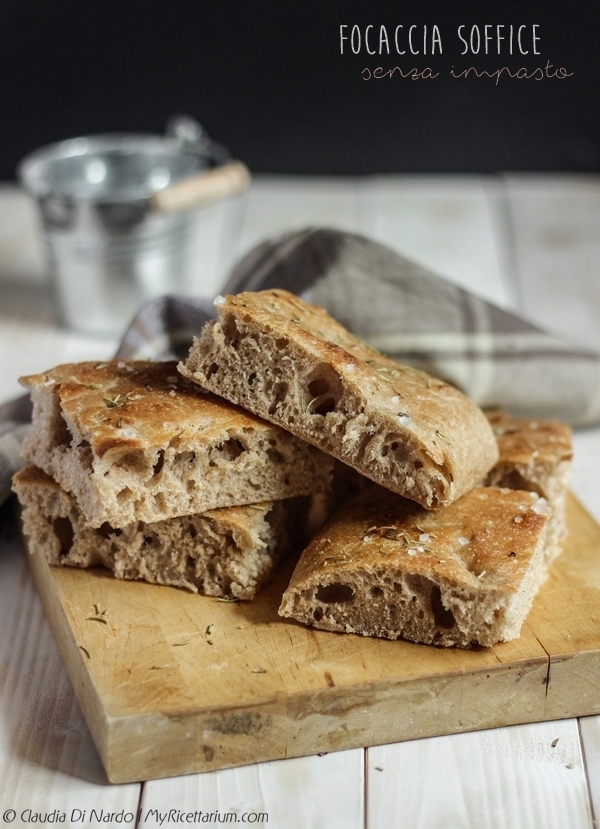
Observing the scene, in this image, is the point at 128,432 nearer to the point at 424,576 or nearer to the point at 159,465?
the point at 159,465

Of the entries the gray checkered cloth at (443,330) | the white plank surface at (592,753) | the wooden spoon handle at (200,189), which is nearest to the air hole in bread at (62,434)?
the gray checkered cloth at (443,330)

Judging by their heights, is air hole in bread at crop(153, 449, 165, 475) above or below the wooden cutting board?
above

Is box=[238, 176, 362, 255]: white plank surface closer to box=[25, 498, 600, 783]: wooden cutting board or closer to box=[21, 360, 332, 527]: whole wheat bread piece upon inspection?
box=[21, 360, 332, 527]: whole wheat bread piece

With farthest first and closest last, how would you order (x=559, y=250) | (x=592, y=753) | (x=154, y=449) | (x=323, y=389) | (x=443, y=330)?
(x=559, y=250)
(x=443, y=330)
(x=323, y=389)
(x=154, y=449)
(x=592, y=753)

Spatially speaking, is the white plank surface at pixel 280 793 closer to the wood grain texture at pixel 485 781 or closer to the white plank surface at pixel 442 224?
the wood grain texture at pixel 485 781

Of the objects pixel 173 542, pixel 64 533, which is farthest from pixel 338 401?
pixel 64 533

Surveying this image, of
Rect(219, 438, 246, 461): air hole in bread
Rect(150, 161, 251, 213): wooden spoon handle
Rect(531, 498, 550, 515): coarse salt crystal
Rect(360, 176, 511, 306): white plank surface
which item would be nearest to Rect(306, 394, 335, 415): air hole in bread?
Rect(219, 438, 246, 461): air hole in bread

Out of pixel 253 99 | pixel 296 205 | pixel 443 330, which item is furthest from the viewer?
pixel 296 205

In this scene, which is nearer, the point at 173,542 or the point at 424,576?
the point at 424,576
